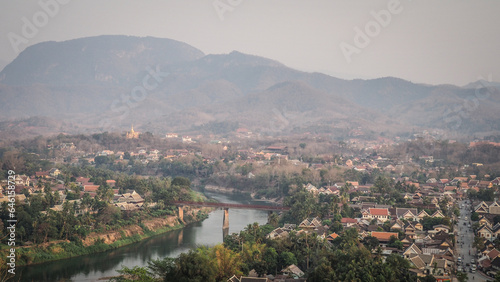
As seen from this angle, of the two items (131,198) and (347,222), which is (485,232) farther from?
(131,198)

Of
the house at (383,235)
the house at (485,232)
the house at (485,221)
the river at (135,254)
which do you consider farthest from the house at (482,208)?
the river at (135,254)

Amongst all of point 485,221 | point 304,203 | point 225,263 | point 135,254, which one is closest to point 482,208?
point 485,221

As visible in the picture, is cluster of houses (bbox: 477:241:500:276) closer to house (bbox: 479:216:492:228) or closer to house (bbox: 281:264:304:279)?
house (bbox: 479:216:492:228)

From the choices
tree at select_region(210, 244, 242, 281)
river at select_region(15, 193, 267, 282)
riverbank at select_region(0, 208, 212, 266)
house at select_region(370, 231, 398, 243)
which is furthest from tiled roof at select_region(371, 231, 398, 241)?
riverbank at select_region(0, 208, 212, 266)

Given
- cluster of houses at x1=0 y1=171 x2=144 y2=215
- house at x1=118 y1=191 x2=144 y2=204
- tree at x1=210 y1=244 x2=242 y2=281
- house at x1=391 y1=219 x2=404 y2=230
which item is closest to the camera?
tree at x1=210 y1=244 x2=242 y2=281

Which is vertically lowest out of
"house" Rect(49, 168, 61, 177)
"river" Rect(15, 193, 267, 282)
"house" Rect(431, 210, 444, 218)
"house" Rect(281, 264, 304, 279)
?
"river" Rect(15, 193, 267, 282)

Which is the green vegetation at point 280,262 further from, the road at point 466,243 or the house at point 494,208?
the house at point 494,208
